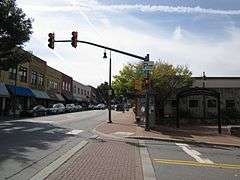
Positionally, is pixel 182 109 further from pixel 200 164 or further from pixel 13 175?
pixel 13 175

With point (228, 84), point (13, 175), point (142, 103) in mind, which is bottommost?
point (13, 175)

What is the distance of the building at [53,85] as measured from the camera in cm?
7569

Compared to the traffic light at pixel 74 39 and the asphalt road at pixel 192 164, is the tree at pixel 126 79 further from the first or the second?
the asphalt road at pixel 192 164

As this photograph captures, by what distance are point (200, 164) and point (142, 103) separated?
2029 centimetres

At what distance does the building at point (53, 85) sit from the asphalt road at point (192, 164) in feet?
188

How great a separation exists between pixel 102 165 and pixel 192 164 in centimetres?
331

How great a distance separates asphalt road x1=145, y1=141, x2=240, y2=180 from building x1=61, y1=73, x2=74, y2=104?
7089 centimetres

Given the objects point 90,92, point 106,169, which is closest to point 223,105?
point 106,169

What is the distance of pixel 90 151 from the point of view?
670 inches

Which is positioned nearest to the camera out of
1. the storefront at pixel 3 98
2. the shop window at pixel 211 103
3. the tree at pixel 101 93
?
the shop window at pixel 211 103

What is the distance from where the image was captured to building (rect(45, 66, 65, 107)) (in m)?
75.7

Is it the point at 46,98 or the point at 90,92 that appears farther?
the point at 90,92

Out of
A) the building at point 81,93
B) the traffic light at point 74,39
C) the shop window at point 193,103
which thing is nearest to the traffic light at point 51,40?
the traffic light at point 74,39

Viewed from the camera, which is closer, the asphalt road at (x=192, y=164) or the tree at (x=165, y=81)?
the asphalt road at (x=192, y=164)
